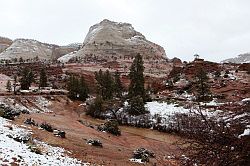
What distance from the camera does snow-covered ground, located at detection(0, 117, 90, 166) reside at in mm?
26744

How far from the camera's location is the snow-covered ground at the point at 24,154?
2674 cm

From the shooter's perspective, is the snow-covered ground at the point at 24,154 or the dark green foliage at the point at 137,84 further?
the dark green foliage at the point at 137,84

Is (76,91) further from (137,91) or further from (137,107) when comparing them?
(137,107)

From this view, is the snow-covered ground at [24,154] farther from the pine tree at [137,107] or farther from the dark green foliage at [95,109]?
the pine tree at [137,107]

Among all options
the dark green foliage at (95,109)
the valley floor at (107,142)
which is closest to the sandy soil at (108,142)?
the valley floor at (107,142)

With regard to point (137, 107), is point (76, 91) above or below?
above

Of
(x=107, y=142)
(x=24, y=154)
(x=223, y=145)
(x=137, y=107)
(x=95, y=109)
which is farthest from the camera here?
(x=95, y=109)

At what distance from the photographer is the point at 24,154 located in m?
28.5

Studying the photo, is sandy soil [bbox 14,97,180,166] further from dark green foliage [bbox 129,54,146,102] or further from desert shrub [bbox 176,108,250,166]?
desert shrub [bbox 176,108,250,166]

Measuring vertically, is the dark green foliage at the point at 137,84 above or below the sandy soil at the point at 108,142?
above

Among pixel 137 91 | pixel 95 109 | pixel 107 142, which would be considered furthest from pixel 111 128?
pixel 137 91

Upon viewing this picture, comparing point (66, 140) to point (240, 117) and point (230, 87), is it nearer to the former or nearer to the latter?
point (240, 117)

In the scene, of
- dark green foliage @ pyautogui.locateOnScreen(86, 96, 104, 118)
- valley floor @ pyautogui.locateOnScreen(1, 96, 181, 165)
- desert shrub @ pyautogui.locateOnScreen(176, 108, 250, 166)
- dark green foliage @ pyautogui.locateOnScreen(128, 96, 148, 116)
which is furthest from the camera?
dark green foliage @ pyautogui.locateOnScreen(86, 96, 104, 118)

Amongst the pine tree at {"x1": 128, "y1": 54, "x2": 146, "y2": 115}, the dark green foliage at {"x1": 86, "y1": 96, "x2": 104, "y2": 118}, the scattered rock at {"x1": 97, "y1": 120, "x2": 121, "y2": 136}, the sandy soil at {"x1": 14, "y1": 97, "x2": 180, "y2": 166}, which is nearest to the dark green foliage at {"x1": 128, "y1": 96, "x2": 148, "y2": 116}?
the pine tree at {"x1": 128, "y1": 54, "x2": 146, "y2": 115}
